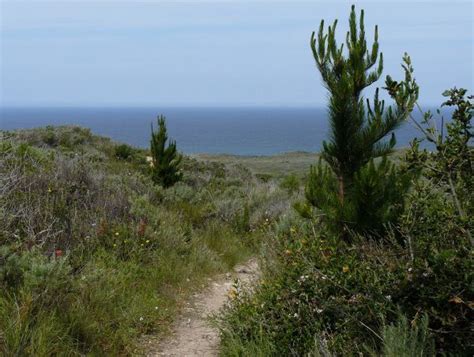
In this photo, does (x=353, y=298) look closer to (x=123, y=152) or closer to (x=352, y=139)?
(x=352, y=139)

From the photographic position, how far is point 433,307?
137 inches

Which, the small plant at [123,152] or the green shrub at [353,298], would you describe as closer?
the green shrub at [353,298]

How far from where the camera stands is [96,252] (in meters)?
6.32

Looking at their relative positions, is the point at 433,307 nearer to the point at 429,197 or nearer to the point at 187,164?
the point at 429,197

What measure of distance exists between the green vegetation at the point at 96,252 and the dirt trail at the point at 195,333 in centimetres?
17

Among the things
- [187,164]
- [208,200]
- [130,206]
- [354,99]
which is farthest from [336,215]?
[187,164]

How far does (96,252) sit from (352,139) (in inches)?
128

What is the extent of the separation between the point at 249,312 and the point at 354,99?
248cm

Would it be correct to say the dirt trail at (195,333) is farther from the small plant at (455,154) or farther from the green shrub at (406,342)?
the small plant at (455,154)

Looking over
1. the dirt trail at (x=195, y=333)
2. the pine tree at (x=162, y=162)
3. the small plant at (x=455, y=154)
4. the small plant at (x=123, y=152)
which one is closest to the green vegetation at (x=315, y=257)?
the small plant at (x=455, y=154)

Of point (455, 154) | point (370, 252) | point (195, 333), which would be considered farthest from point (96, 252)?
point (455, 154)

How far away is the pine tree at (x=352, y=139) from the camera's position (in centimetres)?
520

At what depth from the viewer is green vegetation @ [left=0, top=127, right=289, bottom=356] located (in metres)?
4.29

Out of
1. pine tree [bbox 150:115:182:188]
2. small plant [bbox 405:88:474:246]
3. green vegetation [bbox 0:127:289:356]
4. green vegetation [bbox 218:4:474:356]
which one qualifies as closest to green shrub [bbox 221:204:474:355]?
green vegetation [bbox 218:4:474:356]
